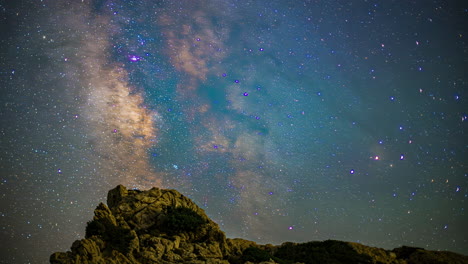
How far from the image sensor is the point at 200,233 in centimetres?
1764

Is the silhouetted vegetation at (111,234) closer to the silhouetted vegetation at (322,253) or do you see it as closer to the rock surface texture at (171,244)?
the rock surface texture at (171,244)

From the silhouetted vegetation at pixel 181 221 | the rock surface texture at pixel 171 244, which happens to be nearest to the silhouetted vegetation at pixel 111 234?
the rock surface texture at pixel 171 244

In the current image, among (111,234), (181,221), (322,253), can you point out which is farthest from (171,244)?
(322,253)

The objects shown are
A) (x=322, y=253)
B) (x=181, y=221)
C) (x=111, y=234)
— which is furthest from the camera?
(x=322, y=253)

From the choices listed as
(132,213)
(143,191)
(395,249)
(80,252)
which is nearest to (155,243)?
(132,213)

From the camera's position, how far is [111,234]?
13867 millimetres

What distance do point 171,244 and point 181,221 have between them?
1.98 m

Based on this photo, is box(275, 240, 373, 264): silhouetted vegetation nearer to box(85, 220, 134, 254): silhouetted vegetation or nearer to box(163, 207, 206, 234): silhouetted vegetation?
box(163, 207, 206, 234): silhouetted vegetation

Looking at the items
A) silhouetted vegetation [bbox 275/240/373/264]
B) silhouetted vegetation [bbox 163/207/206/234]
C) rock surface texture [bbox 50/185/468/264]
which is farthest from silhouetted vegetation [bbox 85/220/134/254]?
silhouetted vegetation [bbox 275/240/373/264]

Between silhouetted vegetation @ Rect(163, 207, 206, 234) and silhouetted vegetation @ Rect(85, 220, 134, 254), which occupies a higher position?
silhouetted vegetation @ Rect(163, 207, 206, 234)

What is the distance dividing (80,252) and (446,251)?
30265 millimetres

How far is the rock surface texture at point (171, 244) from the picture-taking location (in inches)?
511

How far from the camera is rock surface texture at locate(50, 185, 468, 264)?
1298 cm

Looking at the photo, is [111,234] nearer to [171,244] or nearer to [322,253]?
[171,244]
